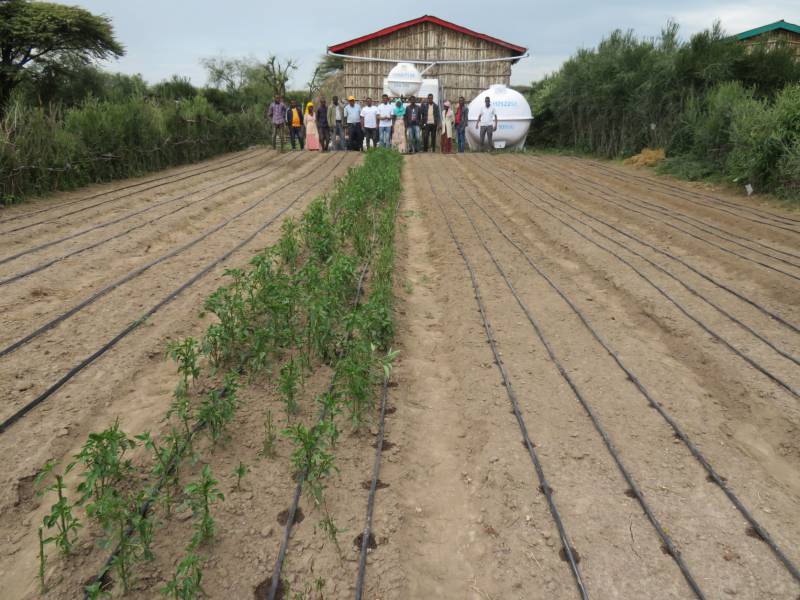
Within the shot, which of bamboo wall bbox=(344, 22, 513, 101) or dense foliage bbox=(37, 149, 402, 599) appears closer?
dense foliage bbox=(37, 149, 402, 599)

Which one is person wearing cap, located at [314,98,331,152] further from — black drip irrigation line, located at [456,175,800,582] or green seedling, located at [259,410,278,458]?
green seedling, located at [259,410,278,458]

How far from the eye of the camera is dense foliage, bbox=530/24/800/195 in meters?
9.10

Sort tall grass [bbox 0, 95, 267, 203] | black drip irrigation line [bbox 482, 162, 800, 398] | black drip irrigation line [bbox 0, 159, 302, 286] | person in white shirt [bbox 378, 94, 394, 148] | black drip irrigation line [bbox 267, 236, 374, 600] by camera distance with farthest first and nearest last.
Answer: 1. person in white shirt [bbox 378, 94, 394, 148]
2. tall grass [bbox 0, 95, 267, 203]
3. black drip irrigation line [bbox 0, 159, 302, 286]
4. black drip irrigation line [bbox 482, 162, 800, 398]
5. black drip irrigation line [bbox 267, 236, 374, 600]

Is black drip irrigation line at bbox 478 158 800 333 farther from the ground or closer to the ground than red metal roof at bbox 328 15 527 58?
closer to the ground

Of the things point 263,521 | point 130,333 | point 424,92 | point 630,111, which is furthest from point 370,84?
point 263,521

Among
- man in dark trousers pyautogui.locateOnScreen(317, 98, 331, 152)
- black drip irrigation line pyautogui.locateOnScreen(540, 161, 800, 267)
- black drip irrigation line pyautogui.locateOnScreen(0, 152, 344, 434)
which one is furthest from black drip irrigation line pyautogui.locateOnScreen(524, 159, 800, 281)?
man in dark trousers pyautogui.locateOnScreen(317, 98, 331, 152)

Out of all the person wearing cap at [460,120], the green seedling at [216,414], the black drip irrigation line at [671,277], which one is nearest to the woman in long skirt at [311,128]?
the person wearing cap at [460,120]

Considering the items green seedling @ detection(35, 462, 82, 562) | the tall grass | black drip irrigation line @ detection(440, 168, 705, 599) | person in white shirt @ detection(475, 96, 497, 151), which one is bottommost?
black drip irrigation line @ detection(440, 168, 705, 599)

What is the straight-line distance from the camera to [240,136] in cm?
1686

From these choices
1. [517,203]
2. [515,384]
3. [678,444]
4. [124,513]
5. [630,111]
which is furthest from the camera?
[630,111]

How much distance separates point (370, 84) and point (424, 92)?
2346mm

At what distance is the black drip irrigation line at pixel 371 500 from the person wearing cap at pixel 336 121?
565 inches

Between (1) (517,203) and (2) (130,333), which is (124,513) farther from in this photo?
(1) (517,203)

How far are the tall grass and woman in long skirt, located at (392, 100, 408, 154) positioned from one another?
201 inches
